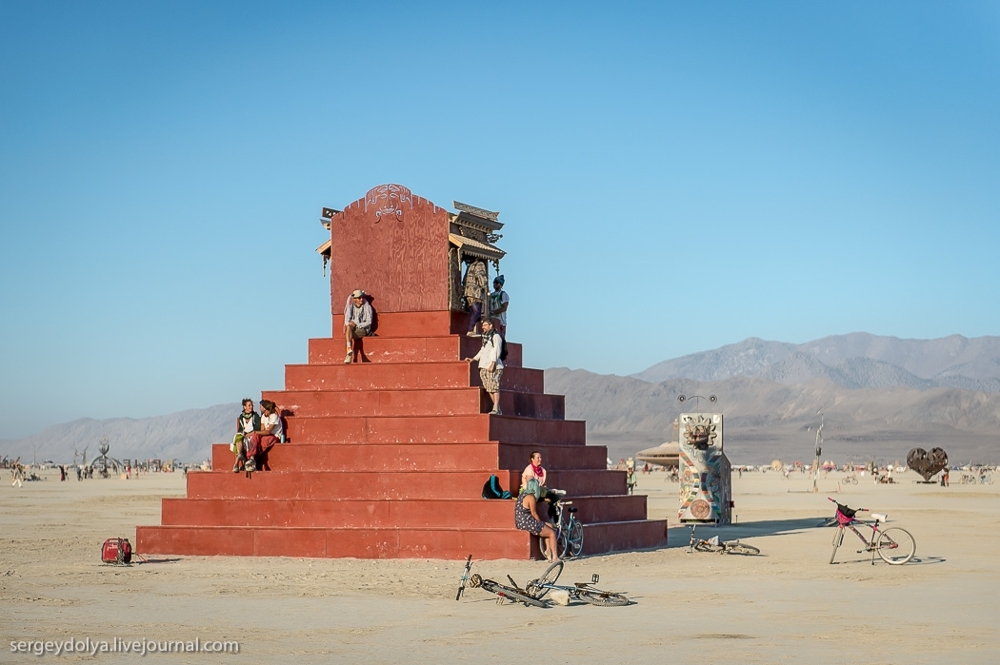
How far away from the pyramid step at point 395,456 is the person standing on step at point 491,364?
0.71m

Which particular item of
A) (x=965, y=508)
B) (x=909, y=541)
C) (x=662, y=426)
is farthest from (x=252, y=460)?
(x=662, y=426)

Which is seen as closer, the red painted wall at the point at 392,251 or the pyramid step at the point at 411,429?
the pyramid step at the point at 411,429

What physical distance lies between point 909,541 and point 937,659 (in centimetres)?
861

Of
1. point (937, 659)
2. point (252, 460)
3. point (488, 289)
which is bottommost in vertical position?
point (937, 659)

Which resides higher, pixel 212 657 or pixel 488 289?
pixel 488 289

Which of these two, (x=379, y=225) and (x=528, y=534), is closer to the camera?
(x=528, y=534)

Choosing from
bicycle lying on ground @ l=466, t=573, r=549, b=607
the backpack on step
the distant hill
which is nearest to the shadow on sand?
the backpack on step

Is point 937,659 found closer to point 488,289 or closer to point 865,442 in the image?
point 488,289

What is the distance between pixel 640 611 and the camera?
40.8 feet

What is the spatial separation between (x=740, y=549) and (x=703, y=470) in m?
6.81

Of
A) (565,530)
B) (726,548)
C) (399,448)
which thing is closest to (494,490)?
(565,530)

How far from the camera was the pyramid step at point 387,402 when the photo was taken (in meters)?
18.8

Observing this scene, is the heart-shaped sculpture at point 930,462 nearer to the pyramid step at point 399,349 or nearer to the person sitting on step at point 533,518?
the pyramid step at point 399,349

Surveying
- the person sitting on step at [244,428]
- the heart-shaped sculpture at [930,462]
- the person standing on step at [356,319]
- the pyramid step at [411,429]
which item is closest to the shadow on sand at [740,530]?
the pyramid step at [411,429]
